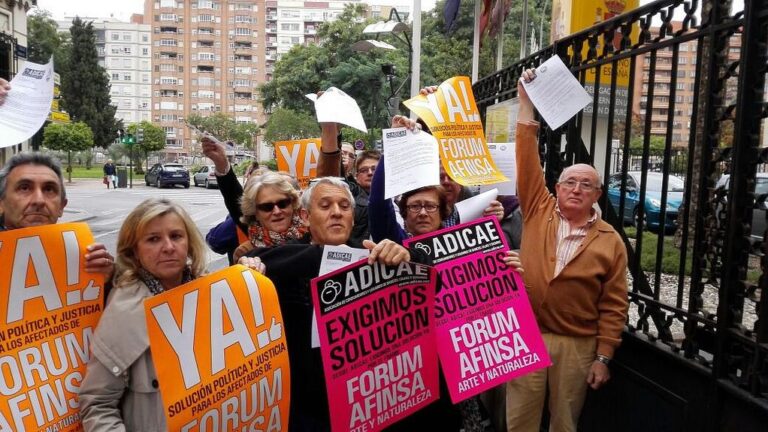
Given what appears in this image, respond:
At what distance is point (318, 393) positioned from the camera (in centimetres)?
268

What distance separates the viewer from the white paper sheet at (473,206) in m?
3.44

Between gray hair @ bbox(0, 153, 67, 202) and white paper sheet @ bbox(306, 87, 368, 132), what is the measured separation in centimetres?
164

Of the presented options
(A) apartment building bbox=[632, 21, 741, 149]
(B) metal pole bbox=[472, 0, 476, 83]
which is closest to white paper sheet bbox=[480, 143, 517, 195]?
(A) apartment building bbox=[632, 21, 741, 149]

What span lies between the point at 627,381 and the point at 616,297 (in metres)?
0.64

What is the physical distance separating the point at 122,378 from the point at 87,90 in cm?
7488

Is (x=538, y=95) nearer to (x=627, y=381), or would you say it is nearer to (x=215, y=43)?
(x=627, y=381)

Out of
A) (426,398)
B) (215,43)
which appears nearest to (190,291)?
(426,398)

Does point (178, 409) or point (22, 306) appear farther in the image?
point (22, 306)

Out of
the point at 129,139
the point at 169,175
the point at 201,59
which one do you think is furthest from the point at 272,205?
the point at 201,59

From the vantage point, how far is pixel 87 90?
226 feet

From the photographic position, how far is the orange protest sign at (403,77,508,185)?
3.56 m

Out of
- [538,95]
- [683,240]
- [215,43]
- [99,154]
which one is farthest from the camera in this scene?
[215,43]

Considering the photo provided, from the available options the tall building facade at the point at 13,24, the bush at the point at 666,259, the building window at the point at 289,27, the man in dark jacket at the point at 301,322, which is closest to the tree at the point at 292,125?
the tall building facade at the point at 13,24

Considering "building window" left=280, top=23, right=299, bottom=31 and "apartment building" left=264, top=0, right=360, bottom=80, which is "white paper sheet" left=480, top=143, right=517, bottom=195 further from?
"building window" left=280, top=23, right=299, bottom=31
